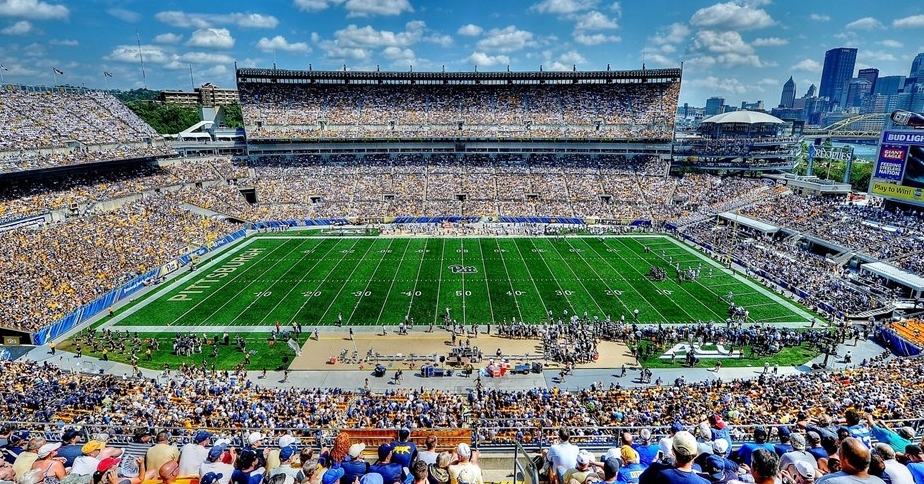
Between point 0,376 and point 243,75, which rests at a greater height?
point 243,75

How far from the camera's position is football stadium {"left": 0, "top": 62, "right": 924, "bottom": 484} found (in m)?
9.80

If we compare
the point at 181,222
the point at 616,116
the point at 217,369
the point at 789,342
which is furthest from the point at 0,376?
the point at 616,116

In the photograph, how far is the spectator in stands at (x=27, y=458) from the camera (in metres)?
5.70

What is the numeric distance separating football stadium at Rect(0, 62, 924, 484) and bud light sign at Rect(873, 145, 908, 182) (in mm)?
2092

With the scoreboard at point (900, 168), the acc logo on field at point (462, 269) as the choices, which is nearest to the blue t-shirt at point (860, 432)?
the acc logo on field at point (462, 269)

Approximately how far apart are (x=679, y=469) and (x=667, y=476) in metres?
0.23

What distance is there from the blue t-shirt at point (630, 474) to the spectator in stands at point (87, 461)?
19.1ft

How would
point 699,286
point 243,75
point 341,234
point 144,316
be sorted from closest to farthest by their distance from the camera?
1. point 144,316
2. point 699,286
3. point 341,234
4. point 243,75

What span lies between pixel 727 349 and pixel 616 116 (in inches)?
1832

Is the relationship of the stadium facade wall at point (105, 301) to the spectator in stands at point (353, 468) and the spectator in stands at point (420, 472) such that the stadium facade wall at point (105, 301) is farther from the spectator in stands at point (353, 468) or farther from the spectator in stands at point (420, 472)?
the spectator in stands at point (420, 472)

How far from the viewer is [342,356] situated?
21.5m

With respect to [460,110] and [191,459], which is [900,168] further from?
[191,459]

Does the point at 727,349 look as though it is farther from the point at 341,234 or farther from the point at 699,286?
the point at 341,234

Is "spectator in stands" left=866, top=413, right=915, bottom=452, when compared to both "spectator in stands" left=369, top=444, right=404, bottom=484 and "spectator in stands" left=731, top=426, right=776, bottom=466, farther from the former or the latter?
"spectator in stands" left=369, top=444, right=404, bottom=484
